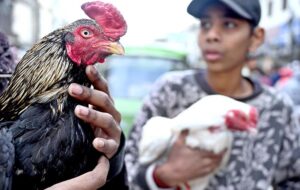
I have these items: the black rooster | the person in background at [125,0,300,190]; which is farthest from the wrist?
the black rooster

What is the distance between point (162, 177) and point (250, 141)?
0.40 meters

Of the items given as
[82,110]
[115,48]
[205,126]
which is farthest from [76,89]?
[205,126]

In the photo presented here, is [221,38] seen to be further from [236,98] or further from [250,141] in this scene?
[250,141]

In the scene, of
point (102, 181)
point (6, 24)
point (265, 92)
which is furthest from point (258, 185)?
point (6, 24)

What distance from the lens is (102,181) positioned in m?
1.57

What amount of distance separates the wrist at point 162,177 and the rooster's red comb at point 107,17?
0.99 metres

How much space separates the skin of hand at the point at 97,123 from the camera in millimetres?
1482

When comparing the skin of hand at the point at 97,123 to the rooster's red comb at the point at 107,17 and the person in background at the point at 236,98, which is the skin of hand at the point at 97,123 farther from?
the person in background at the point at 236,98

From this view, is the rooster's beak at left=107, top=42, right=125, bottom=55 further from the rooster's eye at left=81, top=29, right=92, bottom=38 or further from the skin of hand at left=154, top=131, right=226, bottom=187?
the skin of hand at left=154, top=131, right=226, bottom=187

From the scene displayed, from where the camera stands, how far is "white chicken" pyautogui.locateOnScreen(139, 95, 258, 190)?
2.37 m

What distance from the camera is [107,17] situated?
155 centimetres

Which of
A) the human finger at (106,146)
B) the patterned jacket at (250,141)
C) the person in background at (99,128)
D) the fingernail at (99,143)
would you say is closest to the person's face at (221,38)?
the patterned jacket at (250,141)

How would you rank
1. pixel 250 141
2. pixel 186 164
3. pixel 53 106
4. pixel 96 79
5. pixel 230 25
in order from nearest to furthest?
pixel 53 106 < pixel 96 79 < pixel 186 164 < pixel 250 141 < pixel 230 25

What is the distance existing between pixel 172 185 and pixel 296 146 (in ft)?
1.84
